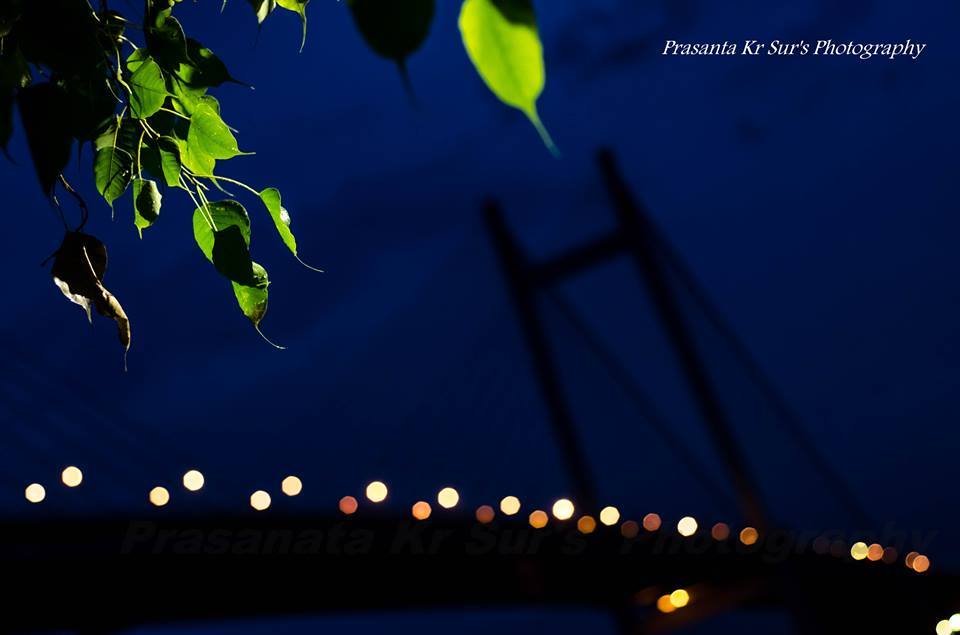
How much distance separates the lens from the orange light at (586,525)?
1021 centimetres

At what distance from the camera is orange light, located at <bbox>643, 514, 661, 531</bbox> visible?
11008 mm

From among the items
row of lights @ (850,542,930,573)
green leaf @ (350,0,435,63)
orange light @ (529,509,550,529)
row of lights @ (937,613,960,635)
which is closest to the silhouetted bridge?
orange light @ (529,509,550,529)

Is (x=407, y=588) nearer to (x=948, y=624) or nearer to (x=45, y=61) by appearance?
(x=45, y=61)

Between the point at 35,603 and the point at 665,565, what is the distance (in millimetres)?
7740

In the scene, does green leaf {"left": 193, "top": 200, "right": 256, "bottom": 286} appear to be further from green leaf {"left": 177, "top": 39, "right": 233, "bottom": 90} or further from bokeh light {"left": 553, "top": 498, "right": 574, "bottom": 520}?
bokeh light {"left": 553, "top": 498, "right": 574, "bottom": 520}

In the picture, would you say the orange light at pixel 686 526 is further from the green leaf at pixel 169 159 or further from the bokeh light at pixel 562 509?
the green leaf at pixel 169 159

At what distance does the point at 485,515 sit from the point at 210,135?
9.38 meters

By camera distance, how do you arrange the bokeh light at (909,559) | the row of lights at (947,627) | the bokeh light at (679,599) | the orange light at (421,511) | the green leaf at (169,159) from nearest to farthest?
the green leaf at (169,159)
the orange light at (421,511)
the bokeh light at (679,599)
the row of lights at (947,627)
the bokeh light at (909,559)

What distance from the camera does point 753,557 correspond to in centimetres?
1212

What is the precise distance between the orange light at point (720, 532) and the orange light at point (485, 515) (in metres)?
3.62

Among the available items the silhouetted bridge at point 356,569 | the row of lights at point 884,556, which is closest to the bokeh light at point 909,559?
the row of lights at point 884,556

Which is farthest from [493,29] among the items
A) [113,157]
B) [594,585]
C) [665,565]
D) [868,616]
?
[868,616]

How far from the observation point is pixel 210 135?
87cm

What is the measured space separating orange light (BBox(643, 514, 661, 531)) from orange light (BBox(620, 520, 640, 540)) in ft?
0.37
